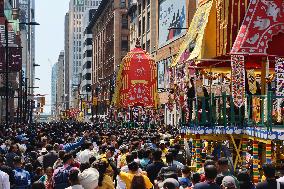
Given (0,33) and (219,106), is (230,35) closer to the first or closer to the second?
(219,106)

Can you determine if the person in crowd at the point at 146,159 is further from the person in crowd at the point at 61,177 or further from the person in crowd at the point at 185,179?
the person in crowd at the point at 185,179

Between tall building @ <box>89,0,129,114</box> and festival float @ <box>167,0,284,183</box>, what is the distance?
88.2 meters

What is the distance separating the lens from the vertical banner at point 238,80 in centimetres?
1825

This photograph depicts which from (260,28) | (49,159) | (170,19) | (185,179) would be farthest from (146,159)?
(170,19)

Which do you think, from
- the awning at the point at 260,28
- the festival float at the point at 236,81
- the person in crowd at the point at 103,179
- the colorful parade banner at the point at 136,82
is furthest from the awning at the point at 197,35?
the colorful parade banner at the point at 136,82

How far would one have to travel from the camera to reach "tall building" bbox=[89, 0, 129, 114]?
417 feet

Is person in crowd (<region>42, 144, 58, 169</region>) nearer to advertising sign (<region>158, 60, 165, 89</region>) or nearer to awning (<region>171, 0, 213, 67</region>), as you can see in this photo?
awning (<region>171, 0, 213, 67</region>)

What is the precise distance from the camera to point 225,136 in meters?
20.0

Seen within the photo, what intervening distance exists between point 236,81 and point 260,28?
170 cm

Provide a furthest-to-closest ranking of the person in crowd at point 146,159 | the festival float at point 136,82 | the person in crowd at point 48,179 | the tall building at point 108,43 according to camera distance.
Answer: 1. the tall building at point 108,43
2. the festival float at point 136,82
3. the person in crowd at point 146,159
4. the person in crowd at point 48,179

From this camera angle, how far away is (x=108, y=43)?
140 meters

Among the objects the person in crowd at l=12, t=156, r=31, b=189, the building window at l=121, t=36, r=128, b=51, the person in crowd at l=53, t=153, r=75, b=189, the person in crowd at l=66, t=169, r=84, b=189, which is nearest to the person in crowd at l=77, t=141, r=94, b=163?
the person in crowd at l=12, t=156, r=31, b=189

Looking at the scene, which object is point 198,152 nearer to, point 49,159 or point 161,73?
point 49,159

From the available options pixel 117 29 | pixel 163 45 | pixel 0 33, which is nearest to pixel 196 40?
pixel 0 33
